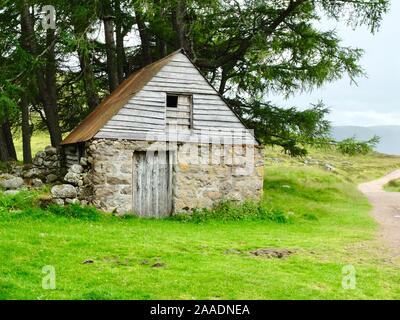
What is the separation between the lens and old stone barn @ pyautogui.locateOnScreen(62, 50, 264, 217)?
18.1m

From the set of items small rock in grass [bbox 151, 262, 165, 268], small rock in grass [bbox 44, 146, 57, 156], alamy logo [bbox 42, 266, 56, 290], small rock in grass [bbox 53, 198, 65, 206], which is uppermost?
small rock in grass [bbox 44, 146, 57, 156]

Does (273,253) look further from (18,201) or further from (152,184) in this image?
(18,201)

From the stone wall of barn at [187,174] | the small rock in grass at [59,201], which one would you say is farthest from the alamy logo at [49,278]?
the stone wall of barn at [187,174]

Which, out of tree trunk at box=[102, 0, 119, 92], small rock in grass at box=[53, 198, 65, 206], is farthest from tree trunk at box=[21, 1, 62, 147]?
small rock in grass at box=[53, 198, 65, 206]

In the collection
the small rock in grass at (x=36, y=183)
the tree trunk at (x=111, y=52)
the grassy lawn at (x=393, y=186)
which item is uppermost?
the tree trunk at (x=111, y=52)

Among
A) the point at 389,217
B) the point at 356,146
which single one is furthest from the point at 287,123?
the point at 389,217

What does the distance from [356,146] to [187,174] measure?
35.5ft

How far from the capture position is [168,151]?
19.2 meters

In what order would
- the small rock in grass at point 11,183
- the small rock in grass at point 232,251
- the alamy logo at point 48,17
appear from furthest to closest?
the alamy logo at point 48,17, the small rock in grass at point 11,183, the small rock in grass at point 232,251

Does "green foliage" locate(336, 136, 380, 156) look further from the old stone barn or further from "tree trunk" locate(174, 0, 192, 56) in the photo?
"tree trunk" locate(174, 0, 192, 56)

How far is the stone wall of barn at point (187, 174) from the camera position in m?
18.0

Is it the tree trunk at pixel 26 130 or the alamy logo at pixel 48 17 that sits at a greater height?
the alamy logo at pixel 48 17

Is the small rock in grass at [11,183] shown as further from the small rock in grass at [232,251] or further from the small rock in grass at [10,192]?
the small rock in grass at [232,251]

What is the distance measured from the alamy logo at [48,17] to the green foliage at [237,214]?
36.2 feet
